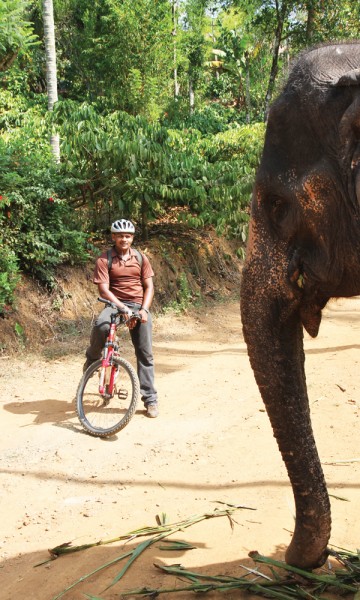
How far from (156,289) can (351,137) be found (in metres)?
8.92

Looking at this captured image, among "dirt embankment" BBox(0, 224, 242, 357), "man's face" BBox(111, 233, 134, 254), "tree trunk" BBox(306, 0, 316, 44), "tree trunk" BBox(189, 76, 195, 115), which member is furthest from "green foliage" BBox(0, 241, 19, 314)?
"tree trunk" BBox(189, 76, 195, 115)

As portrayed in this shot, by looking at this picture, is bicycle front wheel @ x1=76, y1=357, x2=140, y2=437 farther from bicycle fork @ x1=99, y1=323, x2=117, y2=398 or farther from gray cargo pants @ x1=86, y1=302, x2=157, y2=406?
gray cargo pants @ x1=86, y1=302, x2=157, y2=406

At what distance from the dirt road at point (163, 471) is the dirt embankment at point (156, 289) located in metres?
0.52

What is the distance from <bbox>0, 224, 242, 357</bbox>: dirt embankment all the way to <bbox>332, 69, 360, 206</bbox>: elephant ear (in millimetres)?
7222

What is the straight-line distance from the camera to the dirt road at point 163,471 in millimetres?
3898

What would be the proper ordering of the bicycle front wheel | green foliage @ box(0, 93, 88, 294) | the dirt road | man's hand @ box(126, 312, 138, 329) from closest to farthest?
the dirt road, the bicycle front wheel, man's hand @ box(126, 312, 138, 329), green foliage @ box(0, 93, 88, 294)

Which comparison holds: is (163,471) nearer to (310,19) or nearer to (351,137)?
(351,137)

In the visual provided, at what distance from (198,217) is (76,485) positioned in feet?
21.4

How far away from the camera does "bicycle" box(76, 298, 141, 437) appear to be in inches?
251

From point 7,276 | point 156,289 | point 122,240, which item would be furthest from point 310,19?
point 122,240

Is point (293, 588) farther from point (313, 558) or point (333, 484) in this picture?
point (333, 484)

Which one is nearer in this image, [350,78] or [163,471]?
[350,78]

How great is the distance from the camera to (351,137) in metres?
1.94

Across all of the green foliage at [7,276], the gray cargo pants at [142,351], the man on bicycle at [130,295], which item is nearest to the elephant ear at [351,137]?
the man on bicycle at [130,295]
